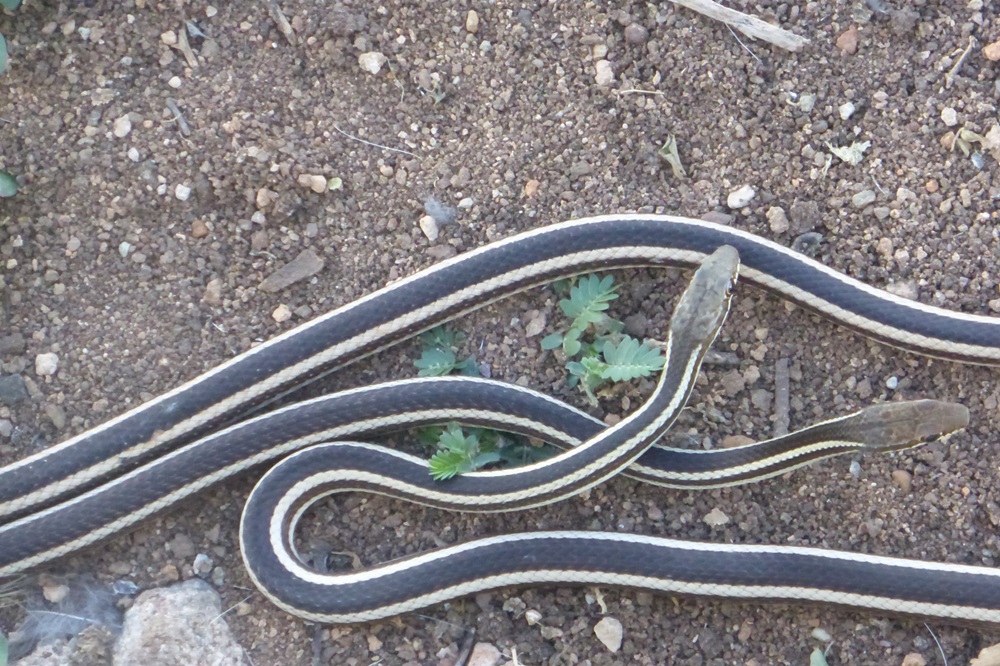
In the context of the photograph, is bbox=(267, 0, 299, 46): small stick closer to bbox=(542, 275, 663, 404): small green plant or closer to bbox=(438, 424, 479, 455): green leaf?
bbox=(542, 275, 663, 404): small green plant

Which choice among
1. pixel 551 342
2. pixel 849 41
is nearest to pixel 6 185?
pixel 551 342

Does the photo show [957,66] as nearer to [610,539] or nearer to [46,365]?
[610,539]

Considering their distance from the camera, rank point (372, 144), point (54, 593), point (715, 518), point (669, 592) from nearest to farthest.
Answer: point (669, 592) < point (54, 593) < point (715, 518) < point (372, 144)

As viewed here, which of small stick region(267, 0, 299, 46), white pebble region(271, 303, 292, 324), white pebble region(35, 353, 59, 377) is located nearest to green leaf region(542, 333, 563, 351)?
white pebble region(271, 303, 292, 324)

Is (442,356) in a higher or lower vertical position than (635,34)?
lower

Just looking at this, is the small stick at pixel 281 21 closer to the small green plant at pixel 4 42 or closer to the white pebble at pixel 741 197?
the small green plant at pixel 4 42

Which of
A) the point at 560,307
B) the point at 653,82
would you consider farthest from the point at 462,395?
the point at 653,82
